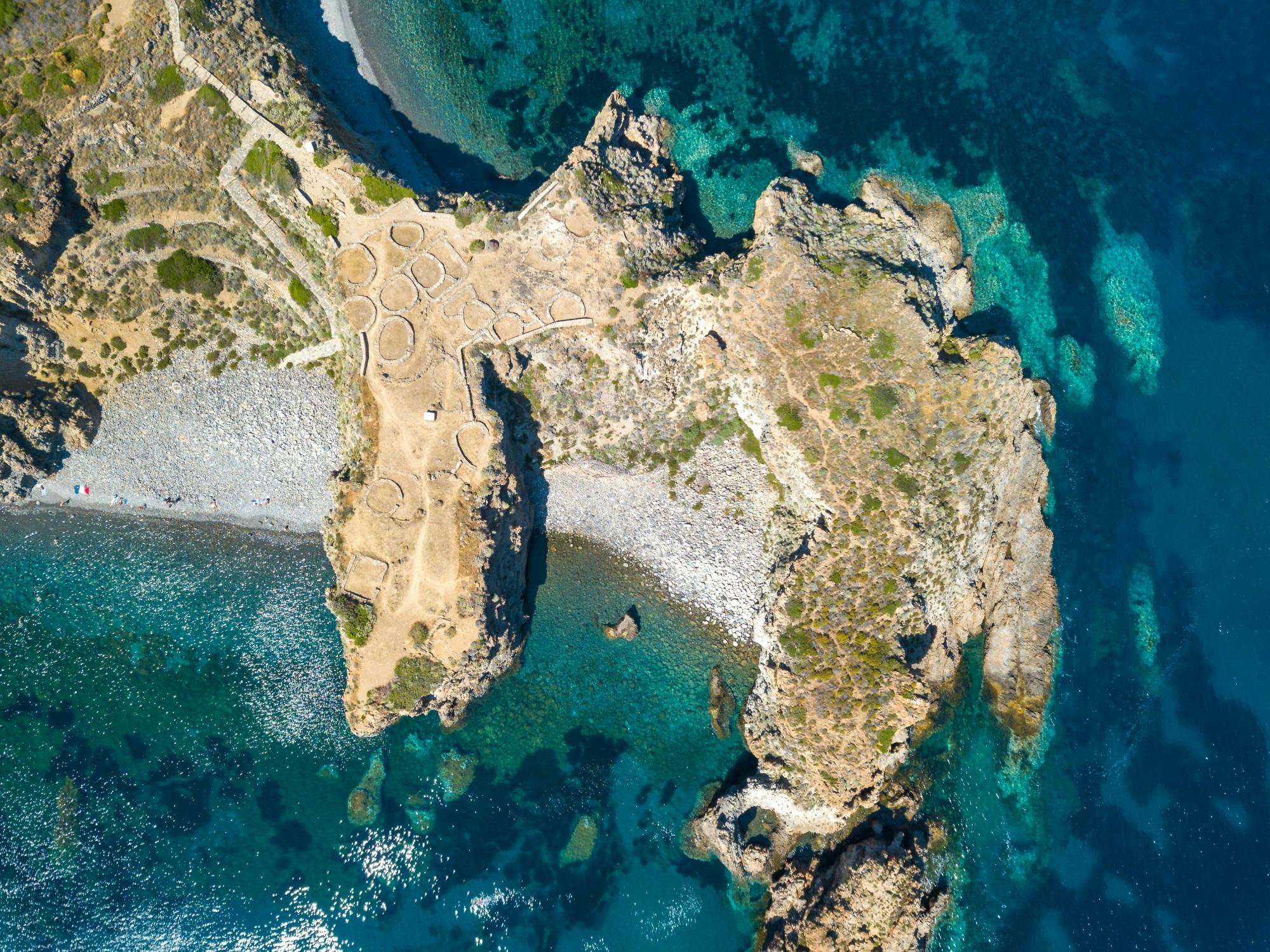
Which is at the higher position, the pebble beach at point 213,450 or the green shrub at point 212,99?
the green shrub at point 212,99

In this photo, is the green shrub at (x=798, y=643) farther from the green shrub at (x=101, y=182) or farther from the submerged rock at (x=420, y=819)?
the green shrub at (x=101, y=182)

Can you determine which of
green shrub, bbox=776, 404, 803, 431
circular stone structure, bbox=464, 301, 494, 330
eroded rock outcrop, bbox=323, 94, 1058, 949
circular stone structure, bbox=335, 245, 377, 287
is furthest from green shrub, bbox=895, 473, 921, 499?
circular stone structure, bbox=335, 245, 377, 287

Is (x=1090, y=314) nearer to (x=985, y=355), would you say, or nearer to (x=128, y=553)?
(x=985, y=355)

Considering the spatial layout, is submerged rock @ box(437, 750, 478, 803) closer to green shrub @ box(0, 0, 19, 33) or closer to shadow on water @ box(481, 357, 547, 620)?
shadow on water @ box(481, 357, 547, 620)

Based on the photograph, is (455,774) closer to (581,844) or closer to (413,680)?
(413,680)

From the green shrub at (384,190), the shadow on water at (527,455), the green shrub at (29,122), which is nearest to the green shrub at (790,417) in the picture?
the shadow on water at (527,455)
